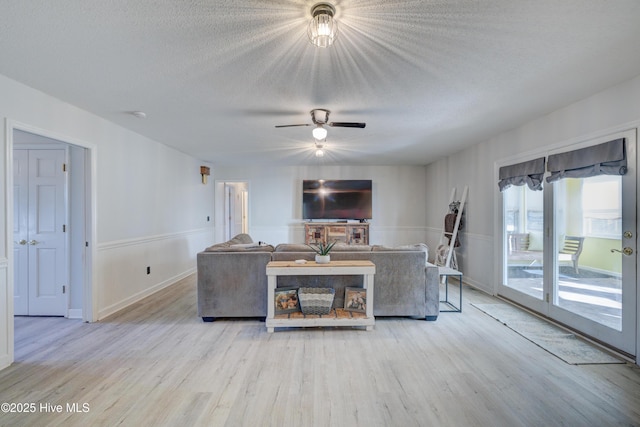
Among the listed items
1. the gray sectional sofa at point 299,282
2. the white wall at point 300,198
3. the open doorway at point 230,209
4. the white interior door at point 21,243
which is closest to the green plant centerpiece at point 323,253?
the gray sectional sofa at point 299,282

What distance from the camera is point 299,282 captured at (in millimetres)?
3516

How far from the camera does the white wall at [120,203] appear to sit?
258 centimetres

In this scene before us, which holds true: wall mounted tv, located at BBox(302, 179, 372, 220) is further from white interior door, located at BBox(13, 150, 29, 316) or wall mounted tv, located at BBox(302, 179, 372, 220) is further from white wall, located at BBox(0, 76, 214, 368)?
white interior door, located at BBox(13, 150, 29, 316)

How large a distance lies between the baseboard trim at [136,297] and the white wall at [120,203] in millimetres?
13

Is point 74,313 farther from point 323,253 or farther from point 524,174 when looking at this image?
point 524,174

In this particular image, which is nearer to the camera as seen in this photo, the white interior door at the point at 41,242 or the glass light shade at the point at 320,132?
the glass light shade at the point at 320,132

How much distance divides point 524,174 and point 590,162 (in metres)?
0.91

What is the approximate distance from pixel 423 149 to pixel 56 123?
5.18 meters

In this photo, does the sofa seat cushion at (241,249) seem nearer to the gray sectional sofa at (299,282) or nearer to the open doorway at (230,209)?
the gray sectional sofa at (299,282)

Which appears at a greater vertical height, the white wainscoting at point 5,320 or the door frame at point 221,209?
the door frame at point 221,209

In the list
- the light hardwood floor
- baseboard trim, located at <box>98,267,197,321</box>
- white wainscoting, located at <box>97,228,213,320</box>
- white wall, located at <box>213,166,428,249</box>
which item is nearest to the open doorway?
white wall, located at <box>213,166,428,249</box>

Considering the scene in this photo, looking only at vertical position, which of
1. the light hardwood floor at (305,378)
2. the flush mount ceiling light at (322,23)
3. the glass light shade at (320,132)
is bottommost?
the light hardwood floor at (305,378)

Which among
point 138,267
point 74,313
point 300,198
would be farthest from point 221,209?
point 74,313

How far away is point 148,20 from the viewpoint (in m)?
1.80
